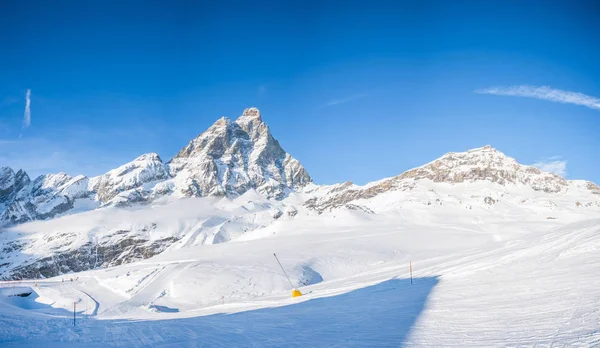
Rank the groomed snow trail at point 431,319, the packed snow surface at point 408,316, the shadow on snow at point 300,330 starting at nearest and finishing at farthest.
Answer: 1. the groomed snow trail at point 431,319
2. the packed snow surface at point 408,316
3. the shadow on snow at point 300,330

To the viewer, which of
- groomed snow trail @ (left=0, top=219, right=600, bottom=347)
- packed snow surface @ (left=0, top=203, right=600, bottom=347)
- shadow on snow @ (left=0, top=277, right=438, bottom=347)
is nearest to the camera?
groomed snow trail @ (left=0, top=219, right=600, bottom=347)

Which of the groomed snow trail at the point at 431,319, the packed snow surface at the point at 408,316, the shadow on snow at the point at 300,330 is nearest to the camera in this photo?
the groomed snow trail at the point at 431,319

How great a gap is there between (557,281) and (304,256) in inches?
1691

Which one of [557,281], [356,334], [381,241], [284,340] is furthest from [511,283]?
[381,241]

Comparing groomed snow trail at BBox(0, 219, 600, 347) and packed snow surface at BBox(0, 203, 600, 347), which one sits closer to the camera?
groomed snow trail at BBox(0, 219, 600, 347)

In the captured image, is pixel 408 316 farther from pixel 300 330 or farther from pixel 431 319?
pixel 300 330

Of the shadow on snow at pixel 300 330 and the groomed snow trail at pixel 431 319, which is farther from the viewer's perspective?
the shadow on snow at pixel 300 330

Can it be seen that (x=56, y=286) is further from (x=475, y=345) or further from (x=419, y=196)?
(x=419, y=196)

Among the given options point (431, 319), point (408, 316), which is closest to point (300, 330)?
point (408, 316)

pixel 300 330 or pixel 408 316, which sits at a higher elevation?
pixel 408 316

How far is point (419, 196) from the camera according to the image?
176m

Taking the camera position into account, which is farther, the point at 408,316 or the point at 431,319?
the point at 408,316

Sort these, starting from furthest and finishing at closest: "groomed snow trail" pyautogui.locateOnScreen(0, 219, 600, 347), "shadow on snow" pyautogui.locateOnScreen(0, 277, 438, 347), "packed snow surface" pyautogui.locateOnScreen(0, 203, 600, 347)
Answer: "shadow on snow" pyautogui.locateOnScreen(0, 277, 438, 347)
"packed snow surface" pyautogui.locateOnScreen(0, 203, 600, 347)
"groomed snow trail" pyautogui.locateOnScreen(0, 219, 600, 347)

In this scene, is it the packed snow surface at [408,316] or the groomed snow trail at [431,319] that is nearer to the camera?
the groomed snow trail at [431,319]
